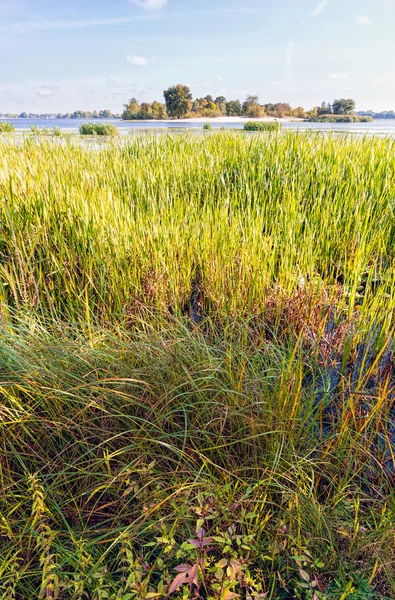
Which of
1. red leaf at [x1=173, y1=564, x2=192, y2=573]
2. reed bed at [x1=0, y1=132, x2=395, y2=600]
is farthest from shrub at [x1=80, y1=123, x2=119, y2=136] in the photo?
red leaf at [x1=173, y1=564, x2=192, y2=573]

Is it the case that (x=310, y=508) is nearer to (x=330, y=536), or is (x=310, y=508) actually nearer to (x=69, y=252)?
(x=330, y=536)

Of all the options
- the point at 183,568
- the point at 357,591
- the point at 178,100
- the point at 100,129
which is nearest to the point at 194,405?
the point at 183,568

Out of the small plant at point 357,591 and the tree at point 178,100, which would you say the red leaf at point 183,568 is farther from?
the tree at point 178,100

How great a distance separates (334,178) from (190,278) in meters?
1.69

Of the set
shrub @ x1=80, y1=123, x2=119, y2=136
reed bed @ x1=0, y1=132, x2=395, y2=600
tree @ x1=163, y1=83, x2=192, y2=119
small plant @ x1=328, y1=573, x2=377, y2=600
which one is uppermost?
tree @ x1=163, y1=83, x2=192, y2=119

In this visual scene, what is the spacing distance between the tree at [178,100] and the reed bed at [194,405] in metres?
51.2

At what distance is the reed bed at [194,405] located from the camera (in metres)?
0.91

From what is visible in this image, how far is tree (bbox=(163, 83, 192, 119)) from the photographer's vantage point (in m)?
47.8

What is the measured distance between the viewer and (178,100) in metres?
47.8

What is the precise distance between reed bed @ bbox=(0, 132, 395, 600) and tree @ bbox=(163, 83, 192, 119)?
5123 cm

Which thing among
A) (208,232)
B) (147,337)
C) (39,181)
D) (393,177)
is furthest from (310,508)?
(393,177)

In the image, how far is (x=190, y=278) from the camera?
2.15 metres

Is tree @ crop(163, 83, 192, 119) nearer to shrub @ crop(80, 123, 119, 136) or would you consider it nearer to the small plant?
shrub @ crop(80, 123, 119, 136)

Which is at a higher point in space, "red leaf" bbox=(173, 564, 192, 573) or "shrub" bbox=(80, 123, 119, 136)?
"shrub" bbox=(80, 123, 119, 136)
